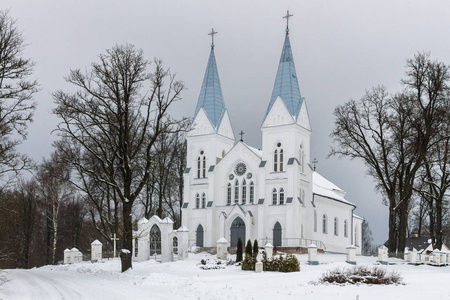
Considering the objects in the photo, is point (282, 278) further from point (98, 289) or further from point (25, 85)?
point (25, 85)

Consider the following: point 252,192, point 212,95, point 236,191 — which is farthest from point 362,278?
point 212,95

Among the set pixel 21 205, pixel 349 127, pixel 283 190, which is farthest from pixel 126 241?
pixel 21 205

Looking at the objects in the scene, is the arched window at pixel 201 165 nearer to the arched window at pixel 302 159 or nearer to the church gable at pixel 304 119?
the arched window at pixel 302 159

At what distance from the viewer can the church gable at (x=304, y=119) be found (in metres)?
51.6

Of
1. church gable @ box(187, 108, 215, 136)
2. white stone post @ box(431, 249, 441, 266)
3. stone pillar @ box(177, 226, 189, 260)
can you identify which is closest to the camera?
white stone post @ box(431, 249, 441, 266)

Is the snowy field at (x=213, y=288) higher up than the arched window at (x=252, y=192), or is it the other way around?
the arched window at (x=252, y=192)

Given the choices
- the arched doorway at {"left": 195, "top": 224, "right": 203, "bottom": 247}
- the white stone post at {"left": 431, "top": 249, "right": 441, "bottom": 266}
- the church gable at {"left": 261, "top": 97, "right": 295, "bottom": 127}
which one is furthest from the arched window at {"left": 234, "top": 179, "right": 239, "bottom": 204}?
the white stone post at {"left": 431, "top": 249, "right": 441, "bottom": 266}

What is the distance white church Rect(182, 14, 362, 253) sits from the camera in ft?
164

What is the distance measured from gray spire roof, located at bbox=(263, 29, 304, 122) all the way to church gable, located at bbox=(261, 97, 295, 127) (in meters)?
0.33

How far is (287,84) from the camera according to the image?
52.1 m

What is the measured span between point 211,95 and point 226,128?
10.9 feet

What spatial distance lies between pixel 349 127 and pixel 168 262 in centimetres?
1561

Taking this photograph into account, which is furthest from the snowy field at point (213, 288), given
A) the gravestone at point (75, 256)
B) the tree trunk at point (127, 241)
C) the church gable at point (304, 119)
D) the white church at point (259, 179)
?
the church gable at point (304, 119)

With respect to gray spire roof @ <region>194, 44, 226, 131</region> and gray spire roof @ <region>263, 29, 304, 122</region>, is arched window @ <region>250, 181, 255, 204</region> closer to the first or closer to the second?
gray spire roof @ <region>263, 29, 304, 122</region>
